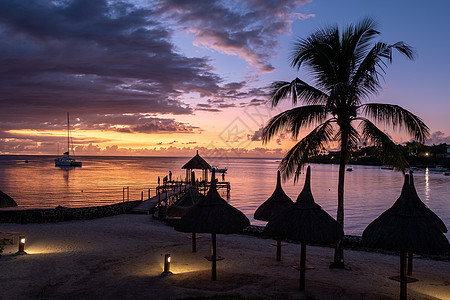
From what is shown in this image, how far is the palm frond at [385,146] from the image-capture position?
11434mm

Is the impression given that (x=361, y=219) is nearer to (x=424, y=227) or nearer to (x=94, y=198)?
(x=424, y=227)

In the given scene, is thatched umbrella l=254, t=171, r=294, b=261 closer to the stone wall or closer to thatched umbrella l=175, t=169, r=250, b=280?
thatched umbrella l=175, t=169, r=250, b=280

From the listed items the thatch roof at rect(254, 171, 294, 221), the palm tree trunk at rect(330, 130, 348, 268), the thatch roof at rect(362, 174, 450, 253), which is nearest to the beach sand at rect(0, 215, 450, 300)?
the palm tree trunk at rect(330, 130, 348, 268)

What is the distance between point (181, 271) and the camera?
A: 1215cm

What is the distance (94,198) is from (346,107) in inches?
1707

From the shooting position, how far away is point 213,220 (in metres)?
11.0

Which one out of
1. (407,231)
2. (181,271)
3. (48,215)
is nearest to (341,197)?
(407,231)

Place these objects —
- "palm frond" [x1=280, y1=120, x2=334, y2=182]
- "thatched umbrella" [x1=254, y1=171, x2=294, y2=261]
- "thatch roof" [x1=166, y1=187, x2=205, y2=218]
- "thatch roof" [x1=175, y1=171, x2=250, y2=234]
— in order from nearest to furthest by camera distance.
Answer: "thatch roof" [x1=175, y1=171, x2=250, y2=234], "palm frond" [x1=280, y1=120, x2=334, y2=182], "thatched umbrella" [x1=254, y1=171, x2=294, y2=261], "thatch roof" [x1=166, y1=187, x2=205, y2=218]

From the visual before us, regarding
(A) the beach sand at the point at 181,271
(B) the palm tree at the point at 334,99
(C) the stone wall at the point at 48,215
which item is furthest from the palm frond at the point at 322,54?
(C) the stone wall at the point at 48,215

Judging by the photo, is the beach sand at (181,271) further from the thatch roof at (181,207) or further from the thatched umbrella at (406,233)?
the thatched umbrella at (406,233)

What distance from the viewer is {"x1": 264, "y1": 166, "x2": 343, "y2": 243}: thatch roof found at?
988 cm

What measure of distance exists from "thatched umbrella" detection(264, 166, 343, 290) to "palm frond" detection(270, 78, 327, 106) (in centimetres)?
375

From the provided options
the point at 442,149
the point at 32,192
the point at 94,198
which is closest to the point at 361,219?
the point at 94,198

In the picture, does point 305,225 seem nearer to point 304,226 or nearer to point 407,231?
point 304,226
